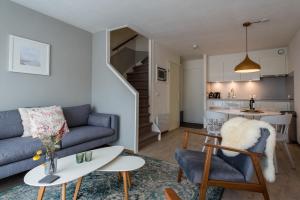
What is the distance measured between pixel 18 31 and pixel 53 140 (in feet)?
7.28

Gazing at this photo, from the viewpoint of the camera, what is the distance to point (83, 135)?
2.74 m

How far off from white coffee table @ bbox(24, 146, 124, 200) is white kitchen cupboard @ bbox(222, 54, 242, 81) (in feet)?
15.5

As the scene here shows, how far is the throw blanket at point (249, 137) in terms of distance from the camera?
1621 mm

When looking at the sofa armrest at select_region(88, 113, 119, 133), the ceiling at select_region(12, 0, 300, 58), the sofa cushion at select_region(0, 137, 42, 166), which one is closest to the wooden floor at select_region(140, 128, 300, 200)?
the sofa armrest at select_region(88, 113, 119, 133)

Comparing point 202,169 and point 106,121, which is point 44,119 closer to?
point 106,121

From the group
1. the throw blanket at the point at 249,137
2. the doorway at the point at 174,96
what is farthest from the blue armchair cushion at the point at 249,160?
the doorway at the point at 174,96

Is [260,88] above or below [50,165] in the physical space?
→ above

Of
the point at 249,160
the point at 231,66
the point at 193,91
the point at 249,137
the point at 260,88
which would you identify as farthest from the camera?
the point at 193,91

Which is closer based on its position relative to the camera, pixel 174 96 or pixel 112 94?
pixel 112 94

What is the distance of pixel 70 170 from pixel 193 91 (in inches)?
222

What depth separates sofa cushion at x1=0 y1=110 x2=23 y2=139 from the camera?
2342 mm

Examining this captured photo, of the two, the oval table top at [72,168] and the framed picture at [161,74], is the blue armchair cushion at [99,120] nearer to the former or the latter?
the oval table top at [72,168]

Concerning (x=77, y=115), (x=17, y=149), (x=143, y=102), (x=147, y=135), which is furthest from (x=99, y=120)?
(x=17, y=149)

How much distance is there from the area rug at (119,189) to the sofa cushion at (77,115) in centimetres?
130
